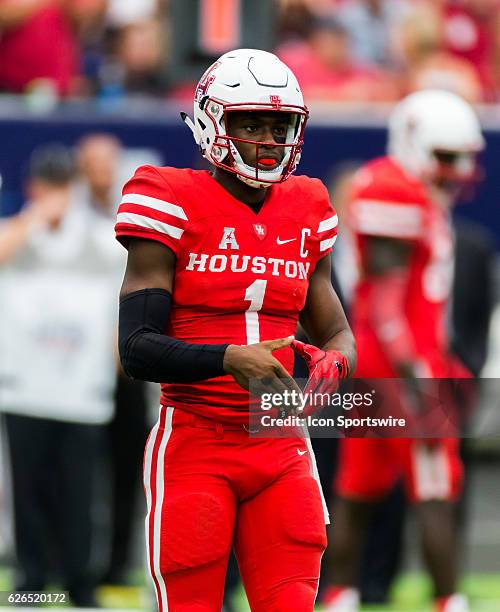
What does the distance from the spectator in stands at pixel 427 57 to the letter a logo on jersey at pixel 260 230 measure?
16.3ft

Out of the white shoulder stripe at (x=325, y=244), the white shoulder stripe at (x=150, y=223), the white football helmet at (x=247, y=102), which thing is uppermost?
the white football helmet at (x=247, y=102)

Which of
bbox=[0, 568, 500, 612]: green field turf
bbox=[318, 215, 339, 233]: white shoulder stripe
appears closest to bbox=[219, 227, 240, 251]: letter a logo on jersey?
bbox=[318, 215, 339, 233]: white shoulder stripe

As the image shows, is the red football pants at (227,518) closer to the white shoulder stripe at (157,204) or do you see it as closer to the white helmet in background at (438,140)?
the white shoulder stripe at (157,204)

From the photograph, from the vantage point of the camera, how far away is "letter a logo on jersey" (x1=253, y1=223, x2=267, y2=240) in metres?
3.81

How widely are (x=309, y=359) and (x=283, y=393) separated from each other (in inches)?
5.3

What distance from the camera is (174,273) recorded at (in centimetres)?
380

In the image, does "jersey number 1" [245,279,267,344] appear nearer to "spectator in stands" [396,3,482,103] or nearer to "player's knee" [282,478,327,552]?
"player's knee" [282,478,327,552]

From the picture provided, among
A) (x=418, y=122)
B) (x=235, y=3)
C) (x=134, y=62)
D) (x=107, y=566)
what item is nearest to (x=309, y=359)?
(x=418, y=122)

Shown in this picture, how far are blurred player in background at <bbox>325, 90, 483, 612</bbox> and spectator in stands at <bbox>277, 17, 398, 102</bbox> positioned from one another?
2612 mm

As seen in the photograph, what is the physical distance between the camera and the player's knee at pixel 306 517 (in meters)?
3.74

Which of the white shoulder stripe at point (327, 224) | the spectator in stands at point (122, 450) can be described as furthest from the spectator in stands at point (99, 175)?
the white shoulder stripe at point (327, 224)

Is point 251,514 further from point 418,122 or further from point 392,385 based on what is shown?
point 418,122

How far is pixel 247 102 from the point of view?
378cm

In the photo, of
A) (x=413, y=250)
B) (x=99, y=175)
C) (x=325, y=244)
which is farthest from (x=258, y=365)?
(x=99, y=175)
